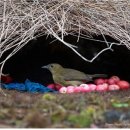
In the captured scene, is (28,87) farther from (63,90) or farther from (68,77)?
(68,77)

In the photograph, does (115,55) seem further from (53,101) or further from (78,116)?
(78,116)

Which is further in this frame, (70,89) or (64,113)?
(70,89)

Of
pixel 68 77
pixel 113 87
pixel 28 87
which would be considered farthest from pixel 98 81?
pixel 28 87

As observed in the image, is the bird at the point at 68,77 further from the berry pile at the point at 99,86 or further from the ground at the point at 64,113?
the ground at the point at 64,113

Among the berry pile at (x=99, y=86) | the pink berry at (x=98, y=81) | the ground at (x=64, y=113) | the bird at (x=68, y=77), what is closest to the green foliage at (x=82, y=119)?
the ground at (x=64, y=113)

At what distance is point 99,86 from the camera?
4.17 m

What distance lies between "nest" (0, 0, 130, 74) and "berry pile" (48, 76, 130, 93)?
393 mm

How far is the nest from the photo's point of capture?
3869 mm

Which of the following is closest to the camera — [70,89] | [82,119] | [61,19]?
[82,119]

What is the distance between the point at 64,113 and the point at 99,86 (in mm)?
1976

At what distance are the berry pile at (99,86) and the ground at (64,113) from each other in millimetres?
1315

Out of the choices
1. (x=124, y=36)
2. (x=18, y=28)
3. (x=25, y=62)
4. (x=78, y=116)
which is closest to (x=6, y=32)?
(x=18, y=28)

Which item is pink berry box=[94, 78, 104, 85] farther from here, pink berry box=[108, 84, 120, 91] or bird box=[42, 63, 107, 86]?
pink berry box=[108, 84, 120, 91]

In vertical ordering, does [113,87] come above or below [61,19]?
below
